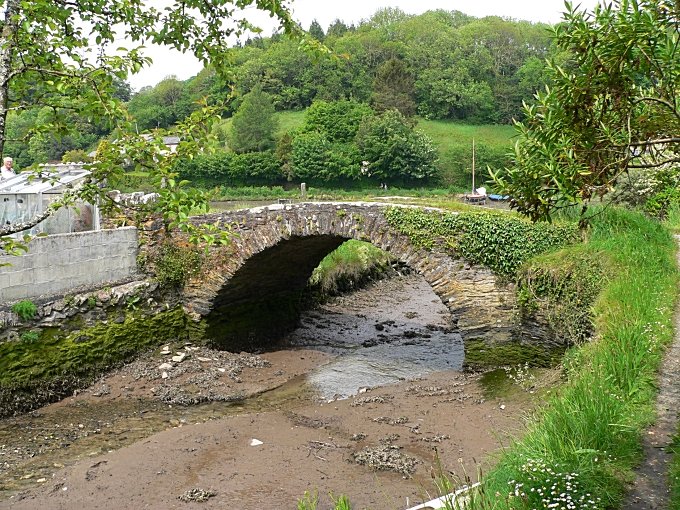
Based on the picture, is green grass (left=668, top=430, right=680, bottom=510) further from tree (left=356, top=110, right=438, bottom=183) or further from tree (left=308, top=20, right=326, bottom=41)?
tree (left=308, top=20, right=326, bottom=41)

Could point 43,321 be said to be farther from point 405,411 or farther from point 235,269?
point 405,411

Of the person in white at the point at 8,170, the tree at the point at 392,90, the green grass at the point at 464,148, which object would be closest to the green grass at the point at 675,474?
the person in white at the point at 8,170

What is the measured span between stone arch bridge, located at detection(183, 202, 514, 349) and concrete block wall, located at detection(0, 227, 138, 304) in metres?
1.47

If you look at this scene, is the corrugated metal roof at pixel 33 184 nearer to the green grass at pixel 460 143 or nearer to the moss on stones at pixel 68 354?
the moss on stones at pixel 68 354

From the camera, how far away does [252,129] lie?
5528cm

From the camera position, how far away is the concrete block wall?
10.5 m

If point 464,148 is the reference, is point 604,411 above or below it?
below

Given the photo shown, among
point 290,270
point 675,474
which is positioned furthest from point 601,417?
point 290,270

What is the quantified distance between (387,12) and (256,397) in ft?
321

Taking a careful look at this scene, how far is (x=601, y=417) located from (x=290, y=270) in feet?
35.9

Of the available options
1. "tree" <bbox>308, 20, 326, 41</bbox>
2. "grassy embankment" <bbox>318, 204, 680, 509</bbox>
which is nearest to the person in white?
"grassy embankment" <bbox>318, 204, 680, 509</bbox>

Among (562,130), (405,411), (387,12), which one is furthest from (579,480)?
(387,12)

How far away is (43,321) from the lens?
10828 millimetres

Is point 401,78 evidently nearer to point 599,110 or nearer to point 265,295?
point 265,295
